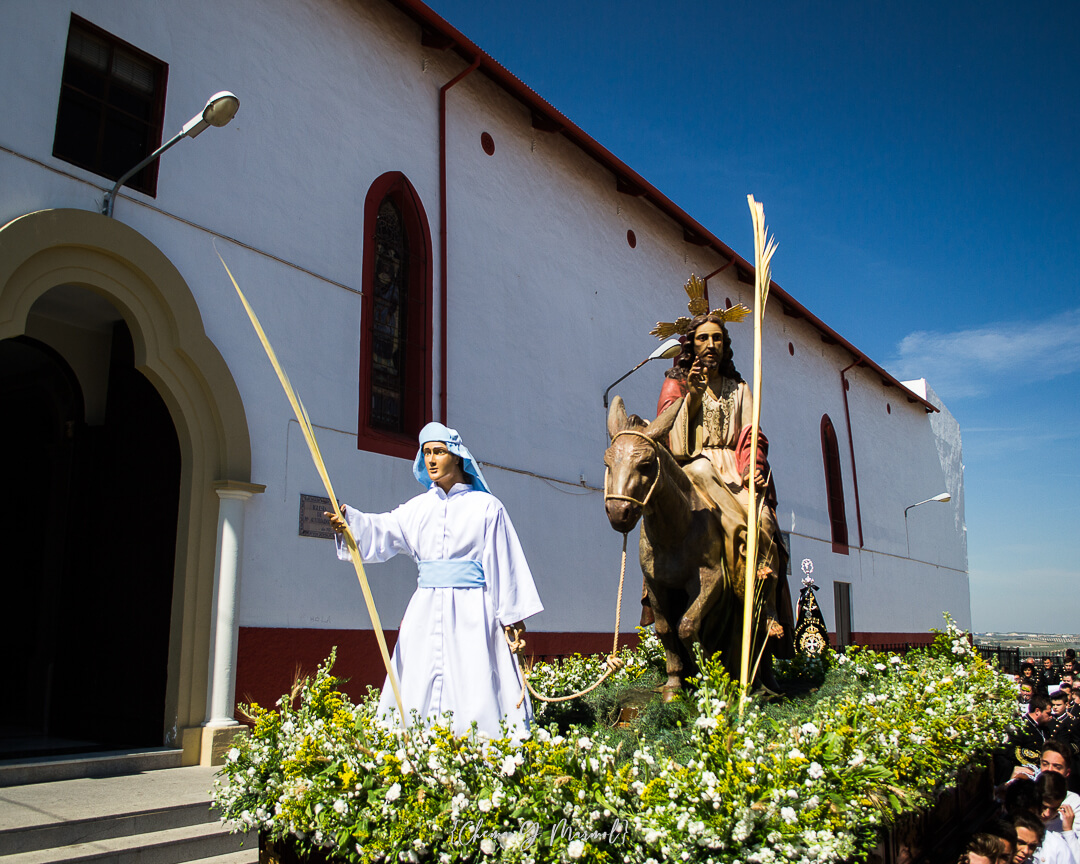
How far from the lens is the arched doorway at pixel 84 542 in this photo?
762 centimetres

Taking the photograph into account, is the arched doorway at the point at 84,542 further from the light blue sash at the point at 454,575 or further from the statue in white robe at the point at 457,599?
the light blue sash at the point at 454,575

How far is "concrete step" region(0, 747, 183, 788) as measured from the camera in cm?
578

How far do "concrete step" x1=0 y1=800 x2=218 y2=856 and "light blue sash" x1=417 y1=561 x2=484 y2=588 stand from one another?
7.62ft

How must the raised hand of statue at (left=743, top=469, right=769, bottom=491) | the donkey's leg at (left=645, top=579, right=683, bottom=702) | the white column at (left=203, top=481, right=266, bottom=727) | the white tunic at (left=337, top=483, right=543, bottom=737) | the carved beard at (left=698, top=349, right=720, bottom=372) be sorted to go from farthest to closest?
1. the white column at (left=203, top=481, right=266, bottom=727)
2. the carved beard at (left=698, top=349, right=720, bottom=372)
3. the donkey's leg at (left=645, top=579, right=683, bottom=702)
4. the raised hand of statue at (left=743, top=469, right=769, bottom=491)
5. the white tunic at (left=337, top=483, right=543, bottom=737)

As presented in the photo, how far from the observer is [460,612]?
14.7 ft

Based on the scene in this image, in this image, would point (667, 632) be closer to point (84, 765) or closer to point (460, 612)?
point (460, 612)

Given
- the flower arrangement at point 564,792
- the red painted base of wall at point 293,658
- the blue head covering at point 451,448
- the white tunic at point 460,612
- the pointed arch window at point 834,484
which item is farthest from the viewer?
the pointed arch window at point 834,484

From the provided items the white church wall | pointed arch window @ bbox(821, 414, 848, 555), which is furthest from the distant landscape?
the white church wall

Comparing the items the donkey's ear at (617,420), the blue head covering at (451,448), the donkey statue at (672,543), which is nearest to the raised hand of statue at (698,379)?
the donkey statue at (672,543)

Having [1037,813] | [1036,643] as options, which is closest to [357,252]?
[1037,813]

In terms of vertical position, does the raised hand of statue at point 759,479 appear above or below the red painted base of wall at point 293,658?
above

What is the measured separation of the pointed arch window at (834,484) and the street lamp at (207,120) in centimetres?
1769

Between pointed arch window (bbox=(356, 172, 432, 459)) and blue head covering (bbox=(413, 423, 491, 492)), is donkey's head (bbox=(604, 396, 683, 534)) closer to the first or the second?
blue head covering (bbox=(413, 423, 491, 492))

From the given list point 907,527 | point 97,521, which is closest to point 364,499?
point 97,521
